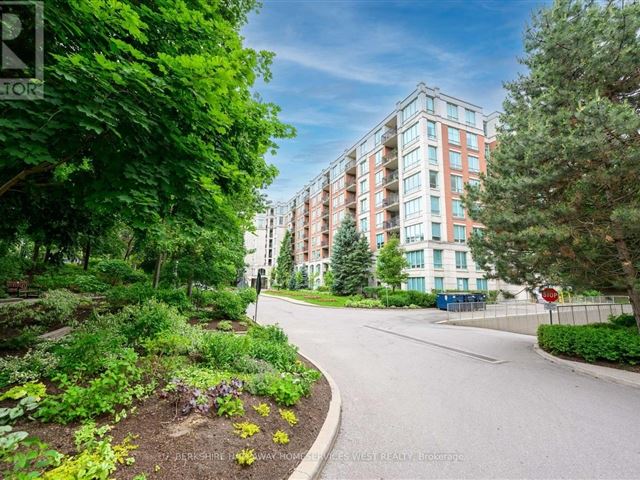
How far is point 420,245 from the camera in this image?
29.8 meters

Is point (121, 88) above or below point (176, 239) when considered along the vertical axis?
above

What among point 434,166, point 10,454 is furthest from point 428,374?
point 434,166

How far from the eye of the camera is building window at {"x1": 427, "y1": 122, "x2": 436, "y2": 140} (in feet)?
101

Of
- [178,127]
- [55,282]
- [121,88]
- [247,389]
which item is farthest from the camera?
[55,282]

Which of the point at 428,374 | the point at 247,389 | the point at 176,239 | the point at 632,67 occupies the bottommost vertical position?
the point at 428,374

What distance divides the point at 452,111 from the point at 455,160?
581 centimetres

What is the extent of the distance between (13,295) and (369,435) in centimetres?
1832

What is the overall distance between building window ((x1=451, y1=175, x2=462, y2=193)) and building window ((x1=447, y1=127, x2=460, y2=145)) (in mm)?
3865

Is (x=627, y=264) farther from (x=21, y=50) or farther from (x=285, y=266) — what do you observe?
(x=285, y=266)

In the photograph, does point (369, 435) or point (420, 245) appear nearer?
point (369, 435)

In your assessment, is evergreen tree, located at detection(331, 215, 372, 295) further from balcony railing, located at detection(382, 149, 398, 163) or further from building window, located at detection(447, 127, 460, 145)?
building window, located at detection(447, 127, 460, 145)

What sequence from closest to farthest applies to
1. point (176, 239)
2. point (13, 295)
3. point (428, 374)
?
1. point (428, 374)
2. point (176, 239)
3. point (13, 295)

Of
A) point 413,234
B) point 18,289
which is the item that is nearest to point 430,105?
point 413,234

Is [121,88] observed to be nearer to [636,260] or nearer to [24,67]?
[24,67]
